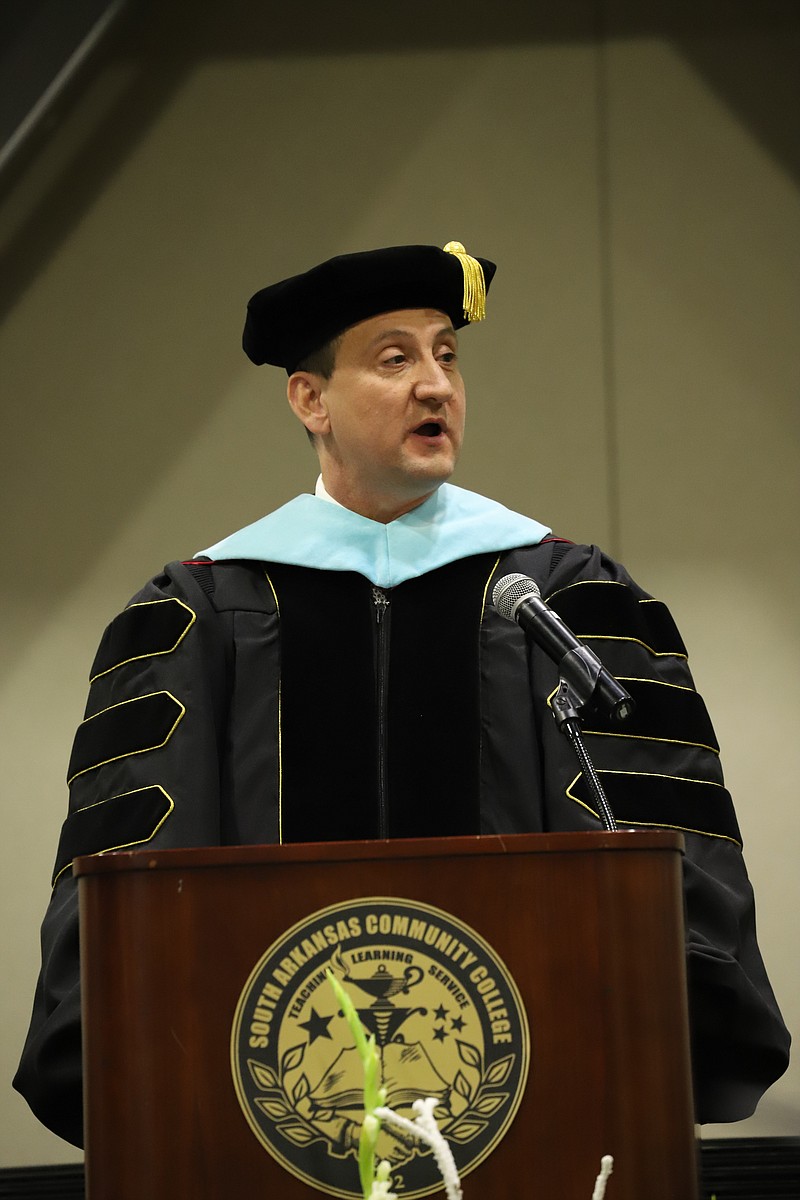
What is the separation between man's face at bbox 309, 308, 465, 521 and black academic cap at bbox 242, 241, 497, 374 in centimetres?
3

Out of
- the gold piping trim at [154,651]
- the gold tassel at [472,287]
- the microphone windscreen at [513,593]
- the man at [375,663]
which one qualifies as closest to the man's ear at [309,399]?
the man at [375,663]

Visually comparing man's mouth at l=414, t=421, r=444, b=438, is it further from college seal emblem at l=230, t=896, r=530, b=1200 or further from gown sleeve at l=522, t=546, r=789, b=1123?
college seal emblem at l=230, t=896, r=530, b=1200

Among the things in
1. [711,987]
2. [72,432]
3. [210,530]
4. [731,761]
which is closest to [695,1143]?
[711,987]

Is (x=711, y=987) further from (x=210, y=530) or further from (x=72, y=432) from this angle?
(x=72, y=432)

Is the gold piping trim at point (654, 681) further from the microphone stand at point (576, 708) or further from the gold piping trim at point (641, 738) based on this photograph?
the microphone stand at point (576, 708)

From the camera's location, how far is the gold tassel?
267cm

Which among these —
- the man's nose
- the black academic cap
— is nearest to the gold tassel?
the black academic cap

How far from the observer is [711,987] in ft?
6.93

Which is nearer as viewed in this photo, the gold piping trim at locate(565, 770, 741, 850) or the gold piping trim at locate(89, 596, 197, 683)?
the gold piping trim at locate(565, 770, 741, 850)

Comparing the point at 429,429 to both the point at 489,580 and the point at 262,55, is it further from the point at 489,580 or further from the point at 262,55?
the point at 262,55

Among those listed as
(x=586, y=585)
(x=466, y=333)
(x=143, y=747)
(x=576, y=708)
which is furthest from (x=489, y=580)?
(x=466, y=333)

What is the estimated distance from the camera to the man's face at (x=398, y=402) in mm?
2623

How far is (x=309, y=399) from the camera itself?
2768mm

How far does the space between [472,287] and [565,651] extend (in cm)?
115
